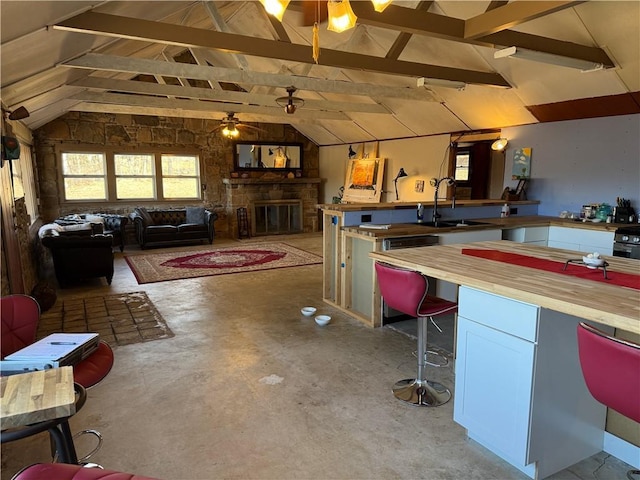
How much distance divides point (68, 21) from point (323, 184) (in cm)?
865

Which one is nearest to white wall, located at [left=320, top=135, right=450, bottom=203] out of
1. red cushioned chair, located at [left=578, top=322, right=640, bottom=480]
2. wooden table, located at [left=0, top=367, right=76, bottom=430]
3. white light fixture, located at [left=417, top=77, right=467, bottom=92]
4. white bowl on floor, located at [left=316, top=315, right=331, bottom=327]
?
white light fixture, located at [left=417, top=77, right=467, bottom=92]

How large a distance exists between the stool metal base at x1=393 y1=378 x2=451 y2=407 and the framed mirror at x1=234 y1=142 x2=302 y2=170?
8135 mm

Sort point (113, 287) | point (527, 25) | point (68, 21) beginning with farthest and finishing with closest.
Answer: point (113, 287) → point (527, 25) → point (68, 21)

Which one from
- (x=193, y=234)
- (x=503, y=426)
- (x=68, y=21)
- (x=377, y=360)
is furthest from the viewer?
(x=193, y=234)

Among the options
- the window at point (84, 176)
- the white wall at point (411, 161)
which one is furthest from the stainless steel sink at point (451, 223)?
the window at point (84, 176)

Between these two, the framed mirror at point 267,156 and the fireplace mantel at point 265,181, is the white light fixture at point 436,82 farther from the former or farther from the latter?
the framed mirror at point 267,156

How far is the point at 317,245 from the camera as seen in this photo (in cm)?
867

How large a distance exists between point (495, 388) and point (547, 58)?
10.9 ft

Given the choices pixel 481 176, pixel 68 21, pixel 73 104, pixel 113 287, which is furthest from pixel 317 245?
pixel 68 21

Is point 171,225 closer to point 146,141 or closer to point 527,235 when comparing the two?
point 146,141

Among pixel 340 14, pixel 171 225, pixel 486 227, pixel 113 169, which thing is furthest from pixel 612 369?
pixel 113 169

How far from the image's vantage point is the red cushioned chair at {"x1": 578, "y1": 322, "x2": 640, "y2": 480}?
134 centimetres

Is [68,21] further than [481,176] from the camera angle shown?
No

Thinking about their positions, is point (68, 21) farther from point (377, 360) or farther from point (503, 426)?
point (503, 426)
